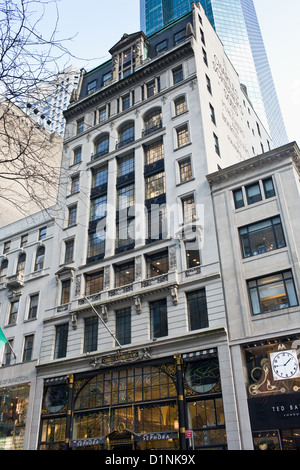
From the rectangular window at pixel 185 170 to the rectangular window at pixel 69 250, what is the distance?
12.8m

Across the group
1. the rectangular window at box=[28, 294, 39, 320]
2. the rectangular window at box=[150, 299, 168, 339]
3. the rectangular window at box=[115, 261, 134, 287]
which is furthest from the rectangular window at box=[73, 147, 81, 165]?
the rectangular window at box=[150, 299, 168, 339]

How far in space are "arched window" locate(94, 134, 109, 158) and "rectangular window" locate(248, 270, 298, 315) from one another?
23.2 m

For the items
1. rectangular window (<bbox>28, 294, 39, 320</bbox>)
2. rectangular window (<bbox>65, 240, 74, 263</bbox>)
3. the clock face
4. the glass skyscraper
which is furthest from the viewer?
the glass skyscraper

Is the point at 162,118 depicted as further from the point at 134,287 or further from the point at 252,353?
the point at 252,353

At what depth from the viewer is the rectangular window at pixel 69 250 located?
38500 mm

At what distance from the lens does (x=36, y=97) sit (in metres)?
10.4

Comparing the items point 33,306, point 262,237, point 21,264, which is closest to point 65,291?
point 33,306

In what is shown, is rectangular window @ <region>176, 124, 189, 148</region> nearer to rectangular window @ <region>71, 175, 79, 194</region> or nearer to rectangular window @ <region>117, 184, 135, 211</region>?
rectangular window @ <region>117, 184, 135, 211</region>

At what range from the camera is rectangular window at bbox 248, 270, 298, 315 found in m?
25.1

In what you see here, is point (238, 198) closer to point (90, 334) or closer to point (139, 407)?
point (90, 334)

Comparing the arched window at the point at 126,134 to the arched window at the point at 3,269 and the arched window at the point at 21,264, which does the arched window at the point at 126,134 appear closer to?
the arched window at the point at 21,264

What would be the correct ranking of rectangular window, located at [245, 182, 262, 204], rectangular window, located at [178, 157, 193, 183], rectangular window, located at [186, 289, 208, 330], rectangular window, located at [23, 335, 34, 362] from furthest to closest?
rectangular window, located at [23, 335, 34, 362], rectangular window, located at [178, 157, 193, 183], rectangular window, located at [245, 182, 262, 204], rectangular window, located at [186, 289, 208, 330]

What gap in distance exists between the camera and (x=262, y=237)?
91.9 ft
